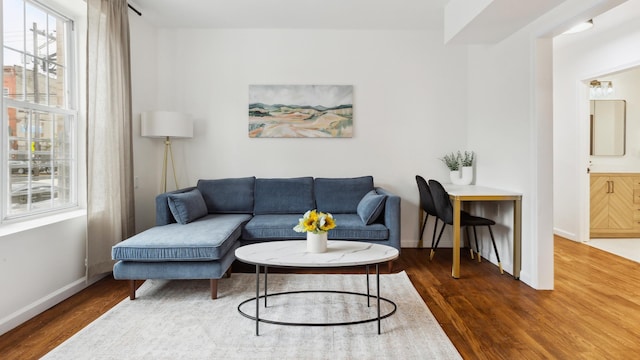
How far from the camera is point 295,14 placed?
165 inches

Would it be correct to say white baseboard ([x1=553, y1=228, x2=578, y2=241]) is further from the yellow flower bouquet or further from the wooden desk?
the yellow flower bouquet

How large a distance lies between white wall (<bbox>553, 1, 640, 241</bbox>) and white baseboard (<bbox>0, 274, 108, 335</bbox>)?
5.52 meters

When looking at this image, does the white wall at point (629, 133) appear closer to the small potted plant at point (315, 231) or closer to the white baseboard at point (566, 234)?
the white baseboard at point (566, 234)

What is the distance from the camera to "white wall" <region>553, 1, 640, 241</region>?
14.4 ft

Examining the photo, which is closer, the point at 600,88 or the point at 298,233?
the point at 298,233

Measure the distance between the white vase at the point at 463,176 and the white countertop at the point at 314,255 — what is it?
2.14m

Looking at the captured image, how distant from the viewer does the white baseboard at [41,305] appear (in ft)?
7.90

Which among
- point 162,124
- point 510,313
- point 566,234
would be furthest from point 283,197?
point 566,234

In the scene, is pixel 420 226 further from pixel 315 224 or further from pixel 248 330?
pixel 248 330

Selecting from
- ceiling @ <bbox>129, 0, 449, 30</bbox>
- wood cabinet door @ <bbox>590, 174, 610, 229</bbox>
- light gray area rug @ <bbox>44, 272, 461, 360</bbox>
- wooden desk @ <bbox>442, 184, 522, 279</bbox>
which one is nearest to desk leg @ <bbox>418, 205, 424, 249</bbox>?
wooden desk @ <bbox>442, 184, 522, 279</bbox>

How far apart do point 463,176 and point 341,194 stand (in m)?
1.40

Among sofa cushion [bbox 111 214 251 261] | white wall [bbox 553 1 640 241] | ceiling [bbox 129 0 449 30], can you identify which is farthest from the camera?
white wall [bbox 553 1 640 241]

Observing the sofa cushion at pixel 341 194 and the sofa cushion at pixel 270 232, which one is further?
the sofa cushion at pixel 341 194

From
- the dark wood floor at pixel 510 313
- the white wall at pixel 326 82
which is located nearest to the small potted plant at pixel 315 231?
the dark wood floor at pixel 510 313
